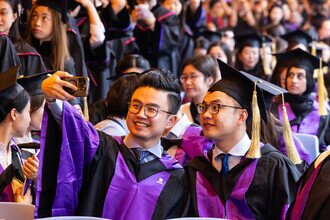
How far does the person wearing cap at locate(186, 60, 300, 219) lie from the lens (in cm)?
382

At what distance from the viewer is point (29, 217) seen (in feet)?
11.2

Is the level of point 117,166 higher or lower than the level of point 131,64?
lower

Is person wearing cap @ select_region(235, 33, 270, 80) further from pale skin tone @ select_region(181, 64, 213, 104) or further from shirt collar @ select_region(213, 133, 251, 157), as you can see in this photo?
shirt collar @ select_region(213, 133, 251, 157)

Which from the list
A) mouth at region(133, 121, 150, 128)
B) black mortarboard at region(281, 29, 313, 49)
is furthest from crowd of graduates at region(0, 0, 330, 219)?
black mortarboard at region(281, 29, 313, 49)

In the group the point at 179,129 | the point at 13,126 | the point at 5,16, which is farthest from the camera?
the point at 5,16

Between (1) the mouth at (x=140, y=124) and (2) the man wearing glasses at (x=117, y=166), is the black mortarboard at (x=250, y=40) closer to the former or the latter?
(2) the man wearing glasses at (x=117, y=166)

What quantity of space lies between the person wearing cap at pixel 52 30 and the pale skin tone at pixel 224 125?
7.00 ft

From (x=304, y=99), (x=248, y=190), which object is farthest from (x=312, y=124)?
(x=248, y=190)

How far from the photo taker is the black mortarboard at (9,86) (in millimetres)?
3957

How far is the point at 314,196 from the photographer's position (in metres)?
3.34

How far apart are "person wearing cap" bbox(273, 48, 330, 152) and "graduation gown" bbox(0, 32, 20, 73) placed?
2571 mm

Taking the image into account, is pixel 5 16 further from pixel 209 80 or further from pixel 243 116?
pixel 243 116

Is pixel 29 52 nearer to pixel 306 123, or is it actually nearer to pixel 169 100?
pixel 169 100

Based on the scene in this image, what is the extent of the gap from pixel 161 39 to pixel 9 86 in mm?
4221
